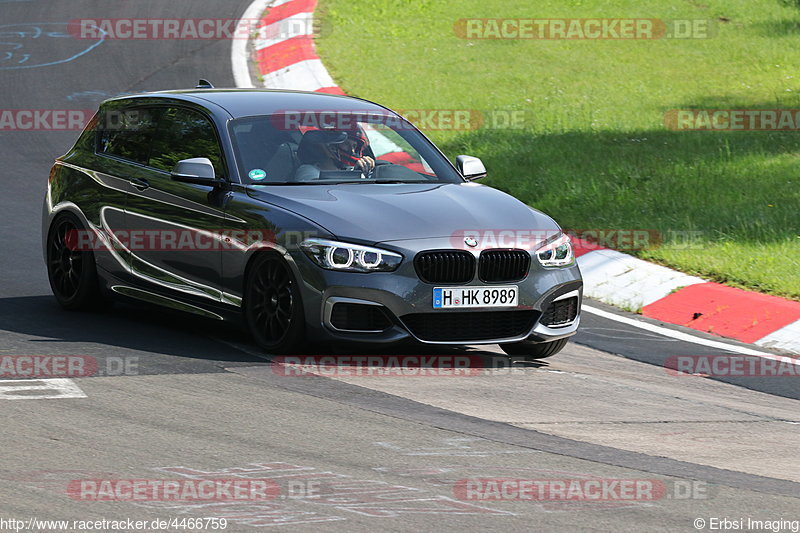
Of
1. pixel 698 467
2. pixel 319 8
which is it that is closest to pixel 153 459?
pixel 698 467

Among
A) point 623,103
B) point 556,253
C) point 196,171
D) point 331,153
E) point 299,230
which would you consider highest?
point 623,103

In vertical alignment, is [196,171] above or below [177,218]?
above

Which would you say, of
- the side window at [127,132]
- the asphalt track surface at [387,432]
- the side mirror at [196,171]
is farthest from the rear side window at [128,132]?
the asphalt track surface at [387,432]

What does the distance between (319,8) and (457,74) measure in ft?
14.1

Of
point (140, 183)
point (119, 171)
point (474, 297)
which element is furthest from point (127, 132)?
point (474, 297)

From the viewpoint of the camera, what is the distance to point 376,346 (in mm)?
8742

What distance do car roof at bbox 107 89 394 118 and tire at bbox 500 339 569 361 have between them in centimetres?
213

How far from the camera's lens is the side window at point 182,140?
31.7 feet

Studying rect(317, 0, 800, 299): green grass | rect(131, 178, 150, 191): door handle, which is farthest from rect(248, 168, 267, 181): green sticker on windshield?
rect(317, 0, 800, 299): green grass

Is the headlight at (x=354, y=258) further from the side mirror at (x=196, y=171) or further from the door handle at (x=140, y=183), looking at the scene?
the door handle at (x=140, y=183)

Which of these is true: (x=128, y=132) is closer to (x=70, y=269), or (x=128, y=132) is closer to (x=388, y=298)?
(x=70, y=269)

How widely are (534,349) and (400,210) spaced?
1.36 m

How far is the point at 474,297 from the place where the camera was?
8.61 meters

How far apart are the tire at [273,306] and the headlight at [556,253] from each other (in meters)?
1.57
